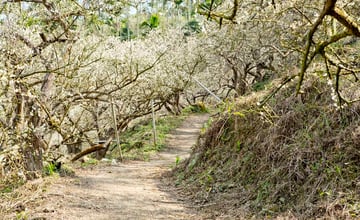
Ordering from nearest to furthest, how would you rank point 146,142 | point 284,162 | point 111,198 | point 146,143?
point 284,162
point 111,198
point 146,143
point 146,142

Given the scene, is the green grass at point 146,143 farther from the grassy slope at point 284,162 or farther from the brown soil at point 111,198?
the grassy slope at point 284,162

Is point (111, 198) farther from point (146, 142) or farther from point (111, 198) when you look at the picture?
point (146, 142)

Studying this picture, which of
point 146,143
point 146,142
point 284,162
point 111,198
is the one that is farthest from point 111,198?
point 146,142

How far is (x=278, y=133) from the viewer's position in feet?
19.6

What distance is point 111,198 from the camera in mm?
6207

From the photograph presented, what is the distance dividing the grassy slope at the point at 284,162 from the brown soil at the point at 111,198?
0.52 meters

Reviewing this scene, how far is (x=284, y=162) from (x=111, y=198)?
279cm

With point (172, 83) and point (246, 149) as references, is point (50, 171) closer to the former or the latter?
point (246, 149)

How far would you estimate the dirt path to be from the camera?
5344mm

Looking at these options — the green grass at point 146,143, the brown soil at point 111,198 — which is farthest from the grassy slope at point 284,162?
the green grass at point 146,143

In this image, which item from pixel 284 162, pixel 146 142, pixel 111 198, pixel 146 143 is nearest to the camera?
pixel 284 162

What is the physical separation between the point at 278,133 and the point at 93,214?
302 cm

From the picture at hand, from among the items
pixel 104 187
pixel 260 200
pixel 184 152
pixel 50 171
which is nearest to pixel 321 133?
pixel 260 200

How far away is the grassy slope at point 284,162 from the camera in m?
4.56
